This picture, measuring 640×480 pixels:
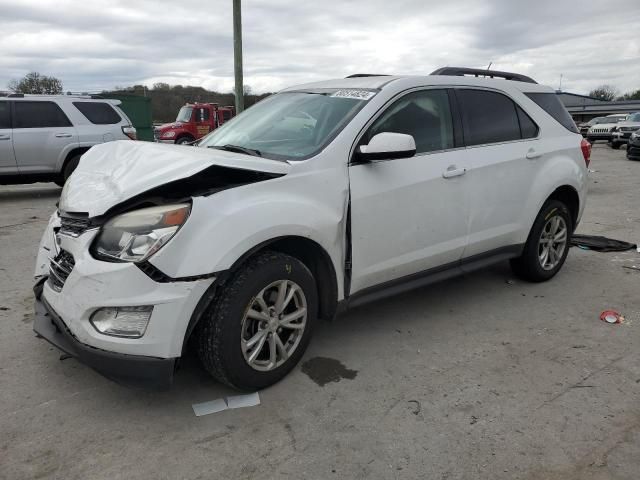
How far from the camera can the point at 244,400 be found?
9.48 feet

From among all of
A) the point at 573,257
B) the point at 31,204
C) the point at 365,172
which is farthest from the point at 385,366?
the point at 31,204

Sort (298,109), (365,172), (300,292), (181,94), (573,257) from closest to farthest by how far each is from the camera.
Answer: (300,292) < (365,172) < (298,109) < (573,257) < (181,94)

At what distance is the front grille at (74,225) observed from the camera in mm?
2736

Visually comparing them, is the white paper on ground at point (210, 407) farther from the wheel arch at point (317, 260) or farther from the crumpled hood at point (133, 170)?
the crumpled hood at point (133, 170)

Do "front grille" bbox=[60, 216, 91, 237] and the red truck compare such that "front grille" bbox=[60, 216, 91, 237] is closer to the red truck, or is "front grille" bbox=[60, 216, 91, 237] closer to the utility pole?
the utility pole

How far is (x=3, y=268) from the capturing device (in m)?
5.20

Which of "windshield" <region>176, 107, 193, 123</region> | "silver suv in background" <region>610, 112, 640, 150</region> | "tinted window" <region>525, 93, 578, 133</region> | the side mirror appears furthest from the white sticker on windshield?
"silver suv in background" <region>610, 112, 640, 150</region>

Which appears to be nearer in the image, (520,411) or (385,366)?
(520,411)

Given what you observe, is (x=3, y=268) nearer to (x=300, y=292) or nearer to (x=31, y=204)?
(x=300, y=292)

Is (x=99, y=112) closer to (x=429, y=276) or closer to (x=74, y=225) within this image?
(x=74, y=225)

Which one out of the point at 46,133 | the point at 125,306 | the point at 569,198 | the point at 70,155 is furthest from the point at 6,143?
the point at 569,198

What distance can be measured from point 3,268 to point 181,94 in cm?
4143

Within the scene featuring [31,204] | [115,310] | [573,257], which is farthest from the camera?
[31,204]

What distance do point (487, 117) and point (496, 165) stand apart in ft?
1.32
